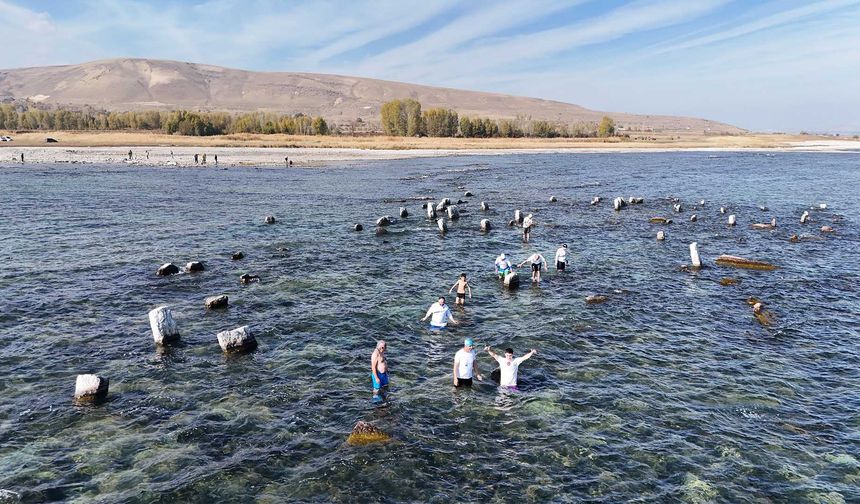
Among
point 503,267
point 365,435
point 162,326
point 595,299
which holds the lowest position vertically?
point 365,435

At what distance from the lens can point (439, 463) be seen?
15.4 meters

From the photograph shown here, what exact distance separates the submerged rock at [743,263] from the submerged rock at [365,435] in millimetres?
30576

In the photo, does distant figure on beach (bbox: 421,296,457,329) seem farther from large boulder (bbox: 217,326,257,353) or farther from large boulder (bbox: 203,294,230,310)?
large boulder (bbox: 203,294,230,310)

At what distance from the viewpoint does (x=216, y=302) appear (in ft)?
89.7

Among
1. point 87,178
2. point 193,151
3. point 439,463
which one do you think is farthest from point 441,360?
point 193,151

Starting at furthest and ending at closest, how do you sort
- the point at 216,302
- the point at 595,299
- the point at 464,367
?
the point at 595,299 < the point at 216,302 < the point at 464,367

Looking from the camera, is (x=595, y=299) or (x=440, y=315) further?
(x=595, y=299)

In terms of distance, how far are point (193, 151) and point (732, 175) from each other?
121 metres

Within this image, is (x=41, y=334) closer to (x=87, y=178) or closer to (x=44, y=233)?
(x=44, y=233)

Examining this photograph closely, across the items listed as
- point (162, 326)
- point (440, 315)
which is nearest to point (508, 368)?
point (440, 315)

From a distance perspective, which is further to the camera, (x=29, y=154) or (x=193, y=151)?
(x=193, y=151)

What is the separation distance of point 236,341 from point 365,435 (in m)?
8.55

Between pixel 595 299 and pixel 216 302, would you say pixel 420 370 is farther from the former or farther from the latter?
pixel 595 299

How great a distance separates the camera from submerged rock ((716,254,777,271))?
120 feet
